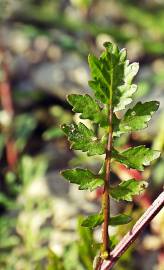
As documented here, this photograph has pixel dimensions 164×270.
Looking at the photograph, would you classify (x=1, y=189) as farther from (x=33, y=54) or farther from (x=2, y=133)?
(x=33, y=54)

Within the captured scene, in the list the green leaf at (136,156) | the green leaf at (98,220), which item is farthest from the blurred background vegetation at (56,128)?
the green leaf at (136,156)

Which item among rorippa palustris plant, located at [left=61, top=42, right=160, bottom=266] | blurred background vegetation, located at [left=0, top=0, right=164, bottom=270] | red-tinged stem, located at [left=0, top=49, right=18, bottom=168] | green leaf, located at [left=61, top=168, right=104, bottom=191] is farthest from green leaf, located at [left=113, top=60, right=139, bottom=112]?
red-tinged stem, located at [left=0, top=49, right=18, bottom=168]

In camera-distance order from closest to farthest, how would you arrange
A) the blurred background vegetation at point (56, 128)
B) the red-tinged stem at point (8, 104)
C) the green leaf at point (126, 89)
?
1. the green leaf at point (126, 89)
2. the blurred background vegetation at point (56, 128)
3. the red-tinged stem at point (8, 104)

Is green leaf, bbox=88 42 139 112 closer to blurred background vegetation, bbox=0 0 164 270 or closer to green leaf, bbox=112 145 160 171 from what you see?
green leaf, bbox=112 145 160 171

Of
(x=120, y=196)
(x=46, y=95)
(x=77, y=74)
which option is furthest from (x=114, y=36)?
(x=120, y=196)

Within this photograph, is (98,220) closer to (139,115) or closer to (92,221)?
(92,221)

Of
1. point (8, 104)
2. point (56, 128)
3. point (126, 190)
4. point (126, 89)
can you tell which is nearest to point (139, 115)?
point (126, 89)

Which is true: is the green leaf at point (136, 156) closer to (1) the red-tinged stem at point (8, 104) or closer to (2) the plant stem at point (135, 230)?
(2) the plant stem at point (135, 230)
